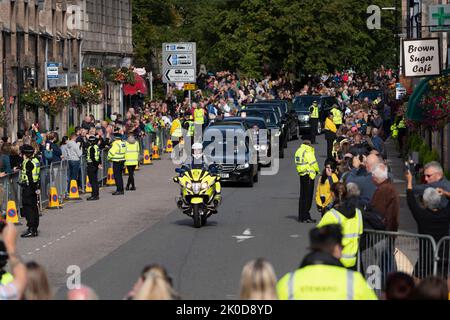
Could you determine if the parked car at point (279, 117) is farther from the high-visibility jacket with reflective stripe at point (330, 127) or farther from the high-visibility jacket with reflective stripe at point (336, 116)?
the high-visibility jacket with reflective stripe at point (330, 127)

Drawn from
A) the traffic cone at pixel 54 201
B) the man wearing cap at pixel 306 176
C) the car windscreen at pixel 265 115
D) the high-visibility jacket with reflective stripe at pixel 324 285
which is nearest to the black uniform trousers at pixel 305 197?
the man wearing cap at pixel 306 176

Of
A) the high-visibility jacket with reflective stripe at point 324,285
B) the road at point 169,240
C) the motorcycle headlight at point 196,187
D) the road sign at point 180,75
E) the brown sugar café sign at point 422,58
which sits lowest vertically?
the road at point 169,240

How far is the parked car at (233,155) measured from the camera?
3538 centimetres

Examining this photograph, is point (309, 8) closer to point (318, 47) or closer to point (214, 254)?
point (318, 47)

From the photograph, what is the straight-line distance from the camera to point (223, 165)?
35.5m

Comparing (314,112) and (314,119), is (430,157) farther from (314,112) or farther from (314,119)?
(314,112)

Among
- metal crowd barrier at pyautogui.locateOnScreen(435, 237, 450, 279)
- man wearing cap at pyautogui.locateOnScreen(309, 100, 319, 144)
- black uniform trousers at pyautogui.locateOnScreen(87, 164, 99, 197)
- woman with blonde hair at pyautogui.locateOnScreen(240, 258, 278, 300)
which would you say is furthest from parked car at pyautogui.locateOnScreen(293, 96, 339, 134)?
woman with blonde hair at pyautogui.locateOnScreen(240, 258, 278, 300)

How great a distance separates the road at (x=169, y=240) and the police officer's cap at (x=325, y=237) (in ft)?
19.9

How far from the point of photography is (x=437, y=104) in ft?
90.5

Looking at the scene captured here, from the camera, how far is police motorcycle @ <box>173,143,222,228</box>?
86.4ft

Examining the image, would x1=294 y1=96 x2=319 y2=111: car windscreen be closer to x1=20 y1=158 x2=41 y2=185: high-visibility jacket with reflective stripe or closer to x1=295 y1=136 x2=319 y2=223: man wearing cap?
x1=295 y1=136 x2=319 y2=223: man wearing cap

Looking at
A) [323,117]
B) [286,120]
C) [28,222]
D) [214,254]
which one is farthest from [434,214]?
[323,117]

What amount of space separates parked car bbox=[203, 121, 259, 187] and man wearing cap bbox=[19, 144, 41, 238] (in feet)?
30.2

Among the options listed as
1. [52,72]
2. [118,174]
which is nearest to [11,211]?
[118,174]
